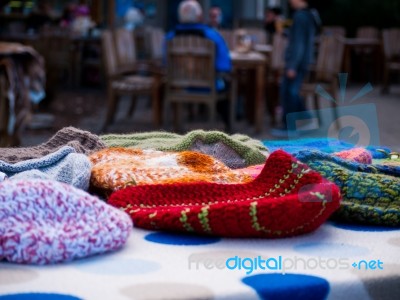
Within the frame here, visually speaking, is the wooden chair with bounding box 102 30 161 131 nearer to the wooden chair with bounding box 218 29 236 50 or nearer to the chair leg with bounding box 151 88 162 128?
the chair leg with bounding box 151 88 162 128

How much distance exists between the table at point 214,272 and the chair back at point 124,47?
7.48 metres

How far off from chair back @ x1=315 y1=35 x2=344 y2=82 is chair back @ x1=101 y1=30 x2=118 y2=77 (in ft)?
7.94

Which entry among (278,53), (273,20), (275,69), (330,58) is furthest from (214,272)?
(273,20)

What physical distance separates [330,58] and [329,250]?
7.54 meters

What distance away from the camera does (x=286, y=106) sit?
8.48 meters

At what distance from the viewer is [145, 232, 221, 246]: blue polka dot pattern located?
134 cm

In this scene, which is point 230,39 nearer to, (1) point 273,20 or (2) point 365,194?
(1) point 273,20

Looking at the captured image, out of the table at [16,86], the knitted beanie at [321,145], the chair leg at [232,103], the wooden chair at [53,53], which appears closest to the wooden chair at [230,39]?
the chair leg at [232,103]

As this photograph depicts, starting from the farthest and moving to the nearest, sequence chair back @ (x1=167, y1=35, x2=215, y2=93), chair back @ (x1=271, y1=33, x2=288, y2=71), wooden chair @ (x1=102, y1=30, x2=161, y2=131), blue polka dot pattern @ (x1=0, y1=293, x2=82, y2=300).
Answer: chair back @ (x1=271, y1=33, x2=288, y2=71)
wooden chair @ (x1=102, y1=30, x2=161, y2=131)
chair back @ (x1=167, y1=35, x2=215, y2=93)
blue polka dot pattern @ (x1=0, y1=293, x2=82, y2=300)

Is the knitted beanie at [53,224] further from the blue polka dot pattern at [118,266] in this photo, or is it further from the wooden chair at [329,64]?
the wooden chair at [329,64]

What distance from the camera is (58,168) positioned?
1.58m

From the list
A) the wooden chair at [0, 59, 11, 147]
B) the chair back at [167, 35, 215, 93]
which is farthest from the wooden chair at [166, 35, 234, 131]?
the wooden chair at [0, 59, 11, 147]

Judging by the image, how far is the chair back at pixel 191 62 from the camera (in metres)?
7.64

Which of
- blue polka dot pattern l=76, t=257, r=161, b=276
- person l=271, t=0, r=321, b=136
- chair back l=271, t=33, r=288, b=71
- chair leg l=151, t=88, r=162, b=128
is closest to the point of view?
blue polka dot pattern l=76, t=257, r=161, b=276
